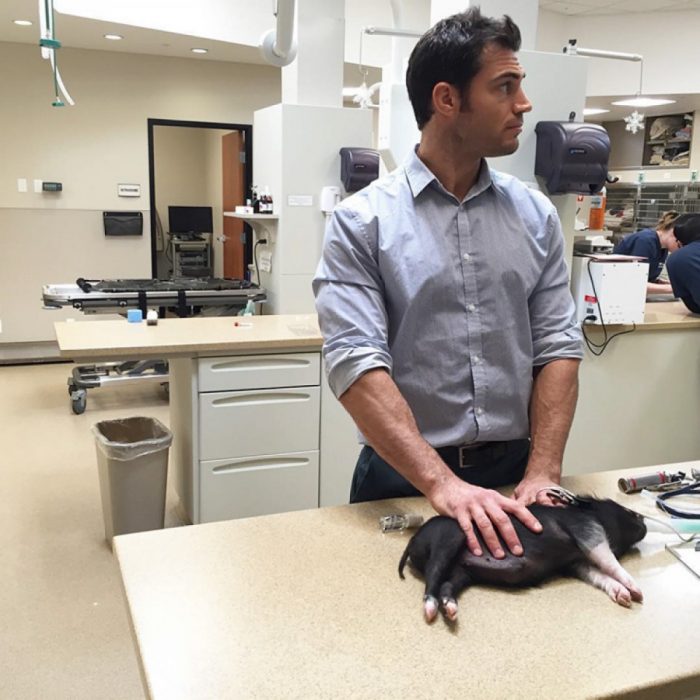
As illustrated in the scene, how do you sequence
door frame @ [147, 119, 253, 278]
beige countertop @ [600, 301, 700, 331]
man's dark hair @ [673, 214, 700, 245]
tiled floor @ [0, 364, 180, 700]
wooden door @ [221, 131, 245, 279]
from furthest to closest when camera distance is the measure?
wooden door @ [221, 131, 245, 279]
door frame @ [147, 119, 253, 278]
man's dark hair @ [673, 214, 700, 245]
beige countertop @ [600, 301, 700, 331]
tiled floor @ [0, 364, 180, 700]

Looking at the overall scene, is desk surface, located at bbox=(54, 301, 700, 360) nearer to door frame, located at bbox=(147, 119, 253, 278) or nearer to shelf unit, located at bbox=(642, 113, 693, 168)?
door frame, located at bbox=(147, 119, 253, 278)

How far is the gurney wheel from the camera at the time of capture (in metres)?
4.81

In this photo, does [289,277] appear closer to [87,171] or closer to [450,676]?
[87,171]

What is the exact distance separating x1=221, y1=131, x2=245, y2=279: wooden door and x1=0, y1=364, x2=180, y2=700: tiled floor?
316cm

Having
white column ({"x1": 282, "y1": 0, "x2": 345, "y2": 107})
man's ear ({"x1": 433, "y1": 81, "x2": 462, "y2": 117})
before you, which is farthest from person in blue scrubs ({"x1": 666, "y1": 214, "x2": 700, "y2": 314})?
man's ear ({"x1": 433, "y1": 81, "x2": 462, "y2": 117})

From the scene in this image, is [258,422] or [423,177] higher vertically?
[423,177]

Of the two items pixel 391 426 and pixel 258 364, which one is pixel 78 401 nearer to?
pixel 258 364

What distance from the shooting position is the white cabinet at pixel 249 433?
2.82 metres

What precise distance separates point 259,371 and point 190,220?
6.24 meters

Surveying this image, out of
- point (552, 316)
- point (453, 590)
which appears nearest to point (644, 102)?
point (552, 316)

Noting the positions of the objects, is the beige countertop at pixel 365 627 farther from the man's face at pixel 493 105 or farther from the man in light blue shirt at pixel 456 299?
the man's face at pixel 493 105

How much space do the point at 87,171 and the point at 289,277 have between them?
2.71 metres

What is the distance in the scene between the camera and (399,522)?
4.09 feet

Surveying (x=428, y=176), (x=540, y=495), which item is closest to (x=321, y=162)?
(x=428, y=176)
